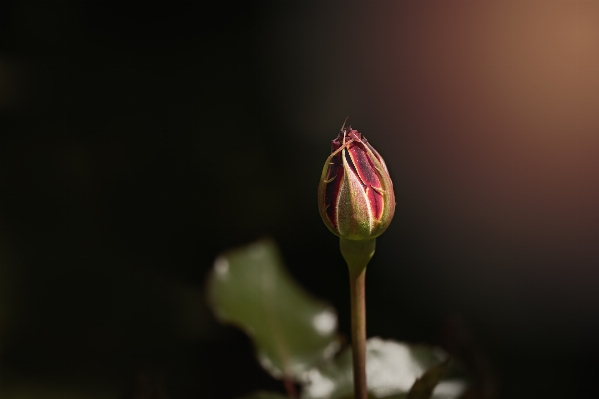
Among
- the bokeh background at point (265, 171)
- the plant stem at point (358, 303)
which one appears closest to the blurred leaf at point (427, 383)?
the plant stem at point (358, 303)

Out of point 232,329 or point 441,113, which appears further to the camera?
point 441,113

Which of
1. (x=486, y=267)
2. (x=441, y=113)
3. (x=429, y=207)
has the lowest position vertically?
(x=486, y=267)

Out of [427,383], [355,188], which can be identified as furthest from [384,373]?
[355,188]

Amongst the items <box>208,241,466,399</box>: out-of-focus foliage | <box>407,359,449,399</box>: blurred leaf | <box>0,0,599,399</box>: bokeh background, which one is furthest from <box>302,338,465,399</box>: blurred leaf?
<box>0,0,599,399</box>: bokeh background

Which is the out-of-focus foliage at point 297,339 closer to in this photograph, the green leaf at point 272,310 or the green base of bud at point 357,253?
the green leaf at point 272,310

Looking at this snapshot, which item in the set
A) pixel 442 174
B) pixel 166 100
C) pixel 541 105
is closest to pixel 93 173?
pixel 166 100

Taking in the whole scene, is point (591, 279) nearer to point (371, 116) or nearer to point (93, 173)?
point (371, 116)

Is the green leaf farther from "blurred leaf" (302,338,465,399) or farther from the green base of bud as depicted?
the green base of bud
